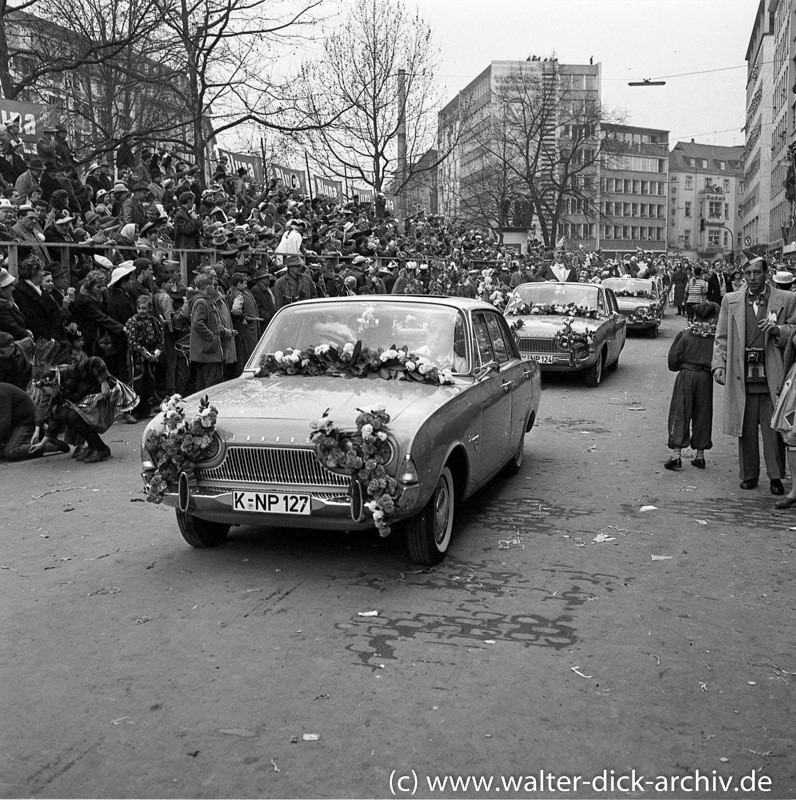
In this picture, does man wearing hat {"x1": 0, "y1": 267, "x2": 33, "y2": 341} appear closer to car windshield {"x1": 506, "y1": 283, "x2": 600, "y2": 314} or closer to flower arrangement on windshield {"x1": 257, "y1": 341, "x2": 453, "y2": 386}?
flower arrangement on windshield {"x1": 257, "y1": 341, "x2": 453, "y2": 386}

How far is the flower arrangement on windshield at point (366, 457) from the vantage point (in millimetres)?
5570

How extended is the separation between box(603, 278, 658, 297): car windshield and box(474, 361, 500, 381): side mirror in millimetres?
21215

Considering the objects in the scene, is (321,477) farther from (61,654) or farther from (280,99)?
(280,99)

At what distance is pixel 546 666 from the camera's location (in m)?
4.55

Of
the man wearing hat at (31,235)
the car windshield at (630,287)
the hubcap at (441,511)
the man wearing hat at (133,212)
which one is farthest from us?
the car windshield at (630,287)

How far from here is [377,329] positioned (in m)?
7.30

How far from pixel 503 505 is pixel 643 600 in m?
2.47

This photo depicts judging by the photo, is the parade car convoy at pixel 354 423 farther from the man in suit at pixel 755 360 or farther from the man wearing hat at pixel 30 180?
the man wearing hat at pixel 30 180

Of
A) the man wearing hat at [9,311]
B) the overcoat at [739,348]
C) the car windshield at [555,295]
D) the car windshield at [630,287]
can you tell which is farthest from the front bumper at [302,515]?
the car windshield at [630,287]

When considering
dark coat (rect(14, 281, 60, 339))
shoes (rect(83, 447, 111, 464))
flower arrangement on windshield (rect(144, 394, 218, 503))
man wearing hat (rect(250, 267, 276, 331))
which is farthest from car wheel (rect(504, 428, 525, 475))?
man wearing hat (rect(250, 267, 276, 331))

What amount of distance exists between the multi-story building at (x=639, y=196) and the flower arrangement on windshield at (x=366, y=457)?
13293 cm

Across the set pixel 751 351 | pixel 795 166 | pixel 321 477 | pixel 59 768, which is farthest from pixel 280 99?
pixel 795 166

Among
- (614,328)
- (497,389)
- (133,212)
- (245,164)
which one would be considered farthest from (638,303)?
(497,389)

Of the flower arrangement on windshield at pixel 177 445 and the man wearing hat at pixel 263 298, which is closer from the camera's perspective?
the flower arrangement on windshield at pixel 177 445
